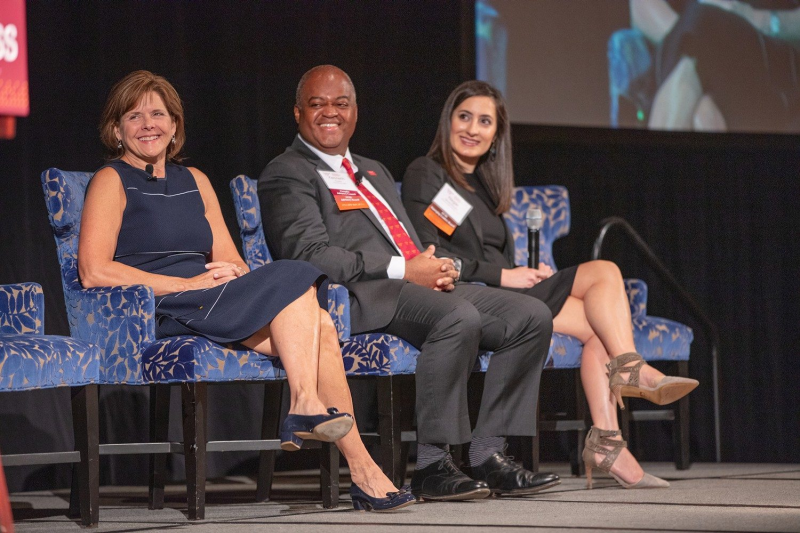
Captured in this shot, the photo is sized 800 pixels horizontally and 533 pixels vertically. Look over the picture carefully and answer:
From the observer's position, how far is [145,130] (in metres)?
3.13

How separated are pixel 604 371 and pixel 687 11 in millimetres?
2386

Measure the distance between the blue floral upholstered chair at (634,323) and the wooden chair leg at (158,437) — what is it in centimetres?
131

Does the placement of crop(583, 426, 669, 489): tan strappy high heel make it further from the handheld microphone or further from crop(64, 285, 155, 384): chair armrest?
crop(64, 285, 155, 384): chair armrest

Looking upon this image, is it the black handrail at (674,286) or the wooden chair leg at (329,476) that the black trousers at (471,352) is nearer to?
the wooden chair leg at (329,476)

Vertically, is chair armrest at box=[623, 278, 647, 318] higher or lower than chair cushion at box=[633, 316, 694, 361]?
higher

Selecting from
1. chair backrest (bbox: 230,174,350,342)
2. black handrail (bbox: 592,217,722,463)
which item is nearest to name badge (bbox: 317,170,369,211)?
chair backrest (bbox: 230,174,350,342)

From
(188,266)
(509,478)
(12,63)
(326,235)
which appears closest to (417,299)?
(326,235)

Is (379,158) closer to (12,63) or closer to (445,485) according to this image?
(445,485)

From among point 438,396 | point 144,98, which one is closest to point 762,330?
point 438,396

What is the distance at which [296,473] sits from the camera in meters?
4.44

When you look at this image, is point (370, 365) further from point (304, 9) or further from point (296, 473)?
point (304, 9)

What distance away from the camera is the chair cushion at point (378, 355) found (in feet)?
9.82

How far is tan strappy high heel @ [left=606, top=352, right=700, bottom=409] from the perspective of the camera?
304cm

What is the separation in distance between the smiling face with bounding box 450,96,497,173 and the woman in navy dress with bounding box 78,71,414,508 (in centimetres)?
95
